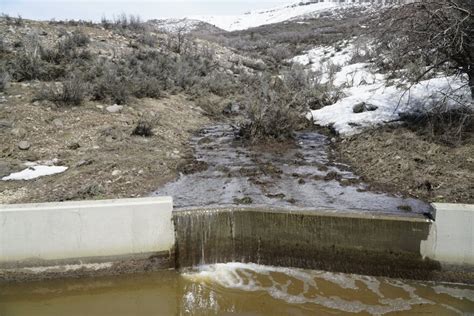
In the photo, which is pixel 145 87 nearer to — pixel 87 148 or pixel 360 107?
pixel 87 148

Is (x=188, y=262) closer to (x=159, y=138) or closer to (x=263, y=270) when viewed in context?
(x=263, y=270)

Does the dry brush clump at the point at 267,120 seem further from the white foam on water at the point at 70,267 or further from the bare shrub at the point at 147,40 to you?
the bare shrub at the point at 147,40

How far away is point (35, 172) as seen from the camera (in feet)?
26.6

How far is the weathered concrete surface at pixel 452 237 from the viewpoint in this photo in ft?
19.0

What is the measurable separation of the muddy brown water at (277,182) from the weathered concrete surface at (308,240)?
50 cm

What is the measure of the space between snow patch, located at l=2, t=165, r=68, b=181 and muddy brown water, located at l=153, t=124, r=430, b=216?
82.6 inches

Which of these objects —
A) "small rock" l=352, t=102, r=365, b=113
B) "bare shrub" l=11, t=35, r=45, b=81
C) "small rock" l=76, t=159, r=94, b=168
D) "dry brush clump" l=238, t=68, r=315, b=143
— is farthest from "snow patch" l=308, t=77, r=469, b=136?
"bare shrub" l=11, t=35, r=45, b=81

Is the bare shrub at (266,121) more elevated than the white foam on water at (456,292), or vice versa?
the bare shrub at (266,121)

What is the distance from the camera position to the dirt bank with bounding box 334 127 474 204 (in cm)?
738

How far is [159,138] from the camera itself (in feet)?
34.6

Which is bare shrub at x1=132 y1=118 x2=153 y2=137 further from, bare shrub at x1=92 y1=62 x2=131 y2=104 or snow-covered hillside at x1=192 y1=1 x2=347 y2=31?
snow-covered hillside at x1=192 y1=1 x2=347 y2=31

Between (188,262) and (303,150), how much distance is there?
196 inches

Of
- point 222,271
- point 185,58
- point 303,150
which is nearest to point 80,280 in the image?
point 222,271

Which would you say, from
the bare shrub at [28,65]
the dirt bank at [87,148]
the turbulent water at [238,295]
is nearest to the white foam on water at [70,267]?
the turbulent water at [238,295]
